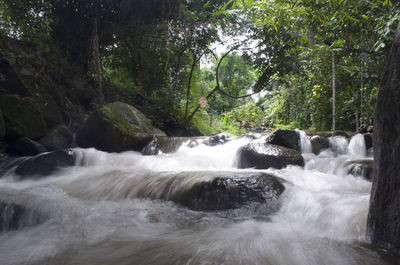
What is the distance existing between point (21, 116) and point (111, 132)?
2028 millimetres

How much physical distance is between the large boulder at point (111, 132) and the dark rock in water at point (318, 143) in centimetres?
456

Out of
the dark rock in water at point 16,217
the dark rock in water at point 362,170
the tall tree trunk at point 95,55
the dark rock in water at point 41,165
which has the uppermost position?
the tall tree trunk at point 95,55

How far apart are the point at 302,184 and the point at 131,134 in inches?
187

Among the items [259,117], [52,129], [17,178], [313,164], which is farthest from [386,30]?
[259,117]

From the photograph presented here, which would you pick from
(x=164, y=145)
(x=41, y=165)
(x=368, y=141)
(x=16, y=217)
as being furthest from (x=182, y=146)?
(x=368, y=141)

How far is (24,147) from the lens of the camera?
5711 millimetres

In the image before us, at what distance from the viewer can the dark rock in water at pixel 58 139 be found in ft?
20.6

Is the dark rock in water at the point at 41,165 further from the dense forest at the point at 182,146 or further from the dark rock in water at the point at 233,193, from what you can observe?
the dark rock in water at the point at 233,193

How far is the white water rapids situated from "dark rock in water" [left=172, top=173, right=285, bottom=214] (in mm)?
93

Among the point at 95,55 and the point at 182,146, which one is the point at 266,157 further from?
the point at 95,55

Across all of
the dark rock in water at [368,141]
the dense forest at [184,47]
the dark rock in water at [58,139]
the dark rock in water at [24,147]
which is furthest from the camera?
the dense forest at [184,47]

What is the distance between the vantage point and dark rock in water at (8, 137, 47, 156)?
18.7ft

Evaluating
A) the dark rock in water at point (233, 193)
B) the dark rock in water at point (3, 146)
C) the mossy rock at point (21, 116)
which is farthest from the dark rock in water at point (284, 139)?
the dark rock in water at point (3, 146)

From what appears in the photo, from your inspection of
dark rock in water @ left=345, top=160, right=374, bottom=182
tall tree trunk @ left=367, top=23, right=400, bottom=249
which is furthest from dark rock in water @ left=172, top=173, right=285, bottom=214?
dark rock in water @ left=345, top=160, right=374, bottom=182
